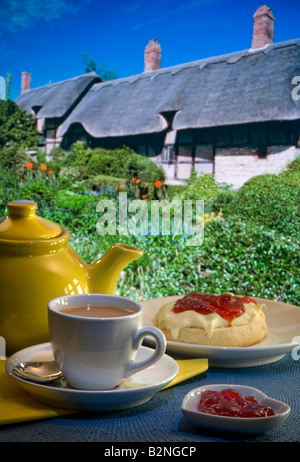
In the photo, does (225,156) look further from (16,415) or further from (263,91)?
(16,415)

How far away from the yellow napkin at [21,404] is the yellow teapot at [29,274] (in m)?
0.08

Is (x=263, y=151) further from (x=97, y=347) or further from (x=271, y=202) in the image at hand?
(x=97, y=347)

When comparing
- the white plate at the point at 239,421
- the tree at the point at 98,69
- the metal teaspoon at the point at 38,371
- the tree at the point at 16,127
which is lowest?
the white plate at the point at 239,421

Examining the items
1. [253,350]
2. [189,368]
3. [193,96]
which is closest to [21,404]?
[189,368]

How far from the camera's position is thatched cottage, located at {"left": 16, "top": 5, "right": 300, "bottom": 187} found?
165 inches

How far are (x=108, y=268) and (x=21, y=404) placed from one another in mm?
376

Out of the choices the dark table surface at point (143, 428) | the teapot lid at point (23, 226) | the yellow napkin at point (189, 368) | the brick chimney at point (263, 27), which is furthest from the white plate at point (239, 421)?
the brick chimney at point (263, 27)

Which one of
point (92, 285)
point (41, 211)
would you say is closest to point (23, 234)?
point (92, 285)

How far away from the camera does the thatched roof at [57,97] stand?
471 cm

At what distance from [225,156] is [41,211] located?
168 cm

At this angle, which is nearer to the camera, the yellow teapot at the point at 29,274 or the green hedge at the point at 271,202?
the yellow teapot at the point at 29,274

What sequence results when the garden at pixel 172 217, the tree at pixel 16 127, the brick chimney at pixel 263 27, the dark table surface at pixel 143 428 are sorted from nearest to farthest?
the dark table surface at pixel 143 428 → the garden at pixel 172 217 → the brick chimney at pixel 263 27 → the tree at pixel 16 127

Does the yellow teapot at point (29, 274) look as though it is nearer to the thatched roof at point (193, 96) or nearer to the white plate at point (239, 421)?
the white plate at point (239, 421)

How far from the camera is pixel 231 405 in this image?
0.71 m
